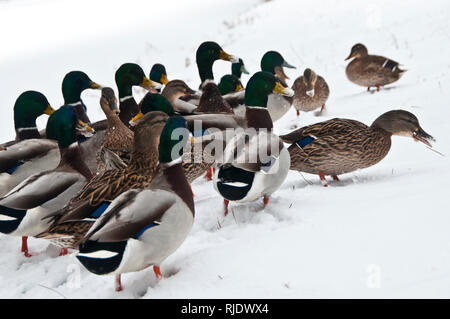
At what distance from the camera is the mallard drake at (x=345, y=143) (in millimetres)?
4168

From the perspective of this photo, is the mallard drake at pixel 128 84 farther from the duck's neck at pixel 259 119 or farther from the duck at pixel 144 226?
the duck at pixel 144 226

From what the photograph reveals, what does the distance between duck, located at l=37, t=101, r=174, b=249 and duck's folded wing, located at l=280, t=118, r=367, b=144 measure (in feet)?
4.32

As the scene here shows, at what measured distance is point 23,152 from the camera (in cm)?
425

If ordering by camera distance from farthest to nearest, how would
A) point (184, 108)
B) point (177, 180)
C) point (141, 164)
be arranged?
point (184, 108) < point (141, 164) < point (177, 180)

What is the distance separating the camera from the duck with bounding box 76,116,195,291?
95.5 inches

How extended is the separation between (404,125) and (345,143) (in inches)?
21.6

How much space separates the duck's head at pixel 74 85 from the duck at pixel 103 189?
201 centimetres

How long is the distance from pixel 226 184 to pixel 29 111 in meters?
2.61

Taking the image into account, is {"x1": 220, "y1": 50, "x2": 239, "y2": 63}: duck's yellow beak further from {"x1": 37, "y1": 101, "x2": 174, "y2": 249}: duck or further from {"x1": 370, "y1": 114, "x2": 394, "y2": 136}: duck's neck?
{"x1": 37, "y1": 101, "x2": 174, "y2": 249}: duck

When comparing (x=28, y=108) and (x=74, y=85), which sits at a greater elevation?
(x=74, y=85)

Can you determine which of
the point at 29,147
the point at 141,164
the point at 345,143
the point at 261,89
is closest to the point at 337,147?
the point at 345,143

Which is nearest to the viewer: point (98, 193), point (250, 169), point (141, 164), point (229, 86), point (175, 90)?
point (98, 193)

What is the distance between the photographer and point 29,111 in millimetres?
4957

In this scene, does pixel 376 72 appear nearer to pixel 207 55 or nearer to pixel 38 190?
pixel 207 55
